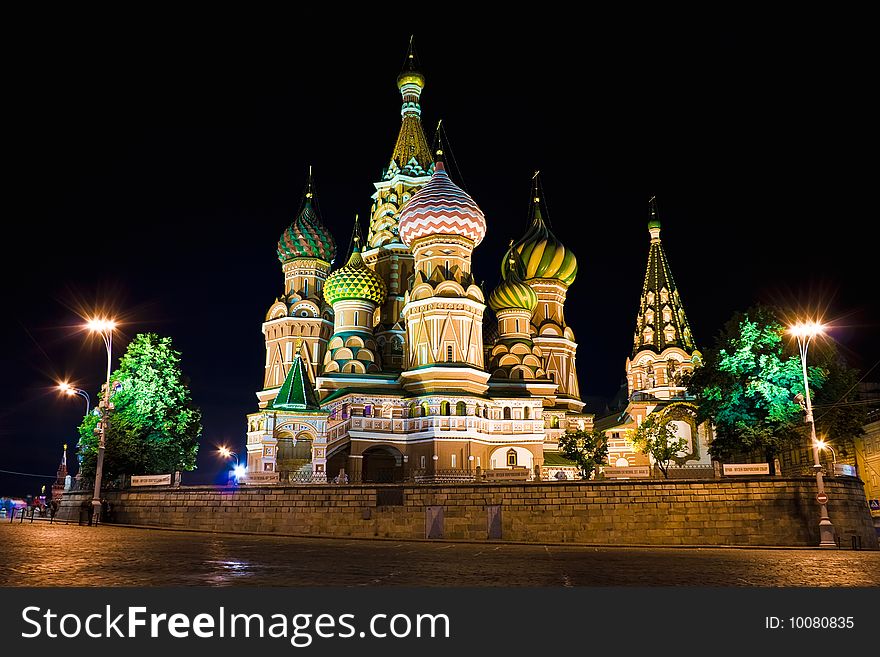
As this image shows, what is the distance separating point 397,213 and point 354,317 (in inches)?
429

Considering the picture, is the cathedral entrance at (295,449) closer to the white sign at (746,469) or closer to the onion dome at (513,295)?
the onion dome at (513,295)

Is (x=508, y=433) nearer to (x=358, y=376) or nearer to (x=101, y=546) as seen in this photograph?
(x=358, y=376)

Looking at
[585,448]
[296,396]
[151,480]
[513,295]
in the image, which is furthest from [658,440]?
[151,480]

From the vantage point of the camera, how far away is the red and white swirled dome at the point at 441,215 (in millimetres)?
53750

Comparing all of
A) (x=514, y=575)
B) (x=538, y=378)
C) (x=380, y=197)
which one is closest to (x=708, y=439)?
(x=538, y=378)

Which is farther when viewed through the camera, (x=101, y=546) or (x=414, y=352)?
Result: (x=414, y=352)

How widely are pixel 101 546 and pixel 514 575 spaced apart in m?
10.4

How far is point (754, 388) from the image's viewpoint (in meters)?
34.8

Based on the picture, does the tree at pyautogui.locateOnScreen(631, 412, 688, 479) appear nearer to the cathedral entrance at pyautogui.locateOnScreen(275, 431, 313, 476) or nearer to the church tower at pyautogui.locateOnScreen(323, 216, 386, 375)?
the church tower at pyautogui.locateOnScreen(323, 216, 386, 375)

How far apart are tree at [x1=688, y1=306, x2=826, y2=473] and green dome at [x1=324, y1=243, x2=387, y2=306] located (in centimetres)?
2754

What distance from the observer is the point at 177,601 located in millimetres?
8398

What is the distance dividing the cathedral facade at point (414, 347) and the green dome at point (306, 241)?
0.39 ft

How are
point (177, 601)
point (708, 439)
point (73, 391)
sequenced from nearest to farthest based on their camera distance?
point (177, 601)
point (73, 391)
point (708, 439)

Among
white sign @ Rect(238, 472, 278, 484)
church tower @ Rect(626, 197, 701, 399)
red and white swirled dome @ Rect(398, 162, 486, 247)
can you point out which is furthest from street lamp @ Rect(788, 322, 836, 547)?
church tower @ Rect(626, 197, 701, 399)
